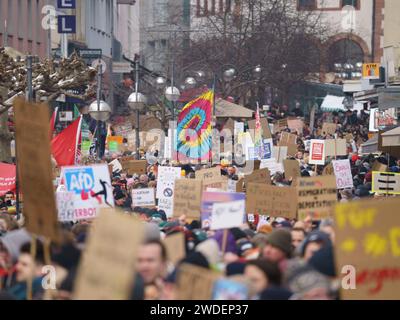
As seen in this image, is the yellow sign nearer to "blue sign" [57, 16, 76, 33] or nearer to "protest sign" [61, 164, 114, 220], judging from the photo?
"blue sign" [57, 16, 76, 33]

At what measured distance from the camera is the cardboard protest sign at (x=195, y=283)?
766 cm

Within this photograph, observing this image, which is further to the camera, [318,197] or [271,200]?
[271,200]

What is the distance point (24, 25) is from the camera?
165 ft

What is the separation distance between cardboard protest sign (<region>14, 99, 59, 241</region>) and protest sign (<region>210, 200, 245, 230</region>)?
5.09 ft

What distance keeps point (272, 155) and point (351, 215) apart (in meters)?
22.3

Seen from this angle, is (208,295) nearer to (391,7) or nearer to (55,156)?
(55,156)

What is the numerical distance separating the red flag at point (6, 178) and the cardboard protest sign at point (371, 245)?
1373 centimetres

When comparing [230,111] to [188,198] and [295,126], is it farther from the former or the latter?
[188,198]

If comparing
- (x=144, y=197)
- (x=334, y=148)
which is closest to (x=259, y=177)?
(x=144, y=197)

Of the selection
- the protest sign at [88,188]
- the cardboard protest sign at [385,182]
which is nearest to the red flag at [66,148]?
the cardboard protest sign at [385,182]

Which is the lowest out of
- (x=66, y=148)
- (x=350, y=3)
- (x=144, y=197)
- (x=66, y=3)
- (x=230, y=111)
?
(x=144, y=197)

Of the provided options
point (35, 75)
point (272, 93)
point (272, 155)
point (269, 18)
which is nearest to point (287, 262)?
point (35, 75)

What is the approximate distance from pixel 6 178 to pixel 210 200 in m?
8.25

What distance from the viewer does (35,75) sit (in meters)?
27.3
